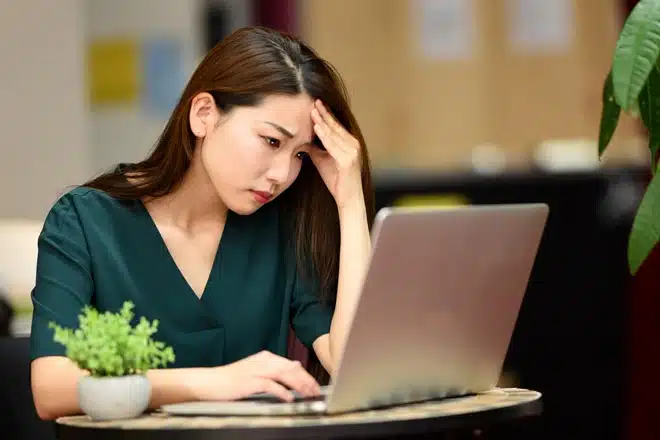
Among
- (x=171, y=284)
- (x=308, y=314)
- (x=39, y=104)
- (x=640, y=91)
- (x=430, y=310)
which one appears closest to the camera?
(x=430, y=310)

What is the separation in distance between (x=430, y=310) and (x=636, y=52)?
1.42 feet

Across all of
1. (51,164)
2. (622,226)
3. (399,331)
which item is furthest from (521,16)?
(399,331)

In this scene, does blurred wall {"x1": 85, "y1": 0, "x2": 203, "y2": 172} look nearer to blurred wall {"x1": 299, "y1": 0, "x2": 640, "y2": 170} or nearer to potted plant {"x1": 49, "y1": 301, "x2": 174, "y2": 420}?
blurred wall {"x1": 299, "y1": 0, "x2": 640, "y2": 170}

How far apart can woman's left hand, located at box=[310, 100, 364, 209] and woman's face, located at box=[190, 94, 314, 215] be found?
2cm

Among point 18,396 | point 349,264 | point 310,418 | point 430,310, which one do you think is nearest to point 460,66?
point 349,264

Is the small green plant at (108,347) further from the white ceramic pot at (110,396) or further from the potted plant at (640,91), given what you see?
the potted plant at (640,91)

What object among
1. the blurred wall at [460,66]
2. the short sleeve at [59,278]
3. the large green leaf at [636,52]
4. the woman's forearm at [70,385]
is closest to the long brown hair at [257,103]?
the short sleeve at [59,278]

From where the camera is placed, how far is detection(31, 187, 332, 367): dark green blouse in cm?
196

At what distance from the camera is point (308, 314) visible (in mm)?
2244

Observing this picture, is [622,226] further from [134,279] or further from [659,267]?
[134,279]

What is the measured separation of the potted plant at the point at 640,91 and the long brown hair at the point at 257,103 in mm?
439

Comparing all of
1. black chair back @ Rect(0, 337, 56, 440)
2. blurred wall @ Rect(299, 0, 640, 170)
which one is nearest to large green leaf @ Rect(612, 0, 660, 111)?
black chair back @ Rect(0, 337, 56, 440)

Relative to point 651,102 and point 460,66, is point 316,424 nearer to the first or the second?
point 651,102

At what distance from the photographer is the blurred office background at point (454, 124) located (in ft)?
13.5
